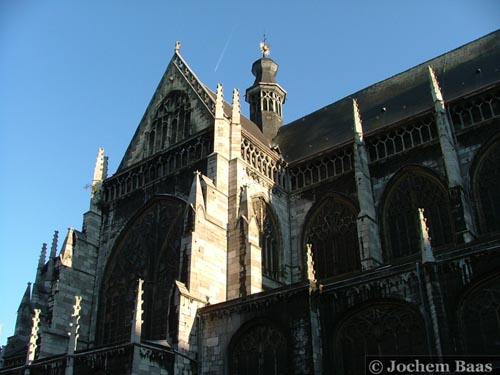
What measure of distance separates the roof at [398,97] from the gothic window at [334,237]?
2.96 m

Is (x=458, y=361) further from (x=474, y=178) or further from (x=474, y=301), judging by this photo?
(x=474, y=178)

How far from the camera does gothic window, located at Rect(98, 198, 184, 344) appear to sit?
23516mm

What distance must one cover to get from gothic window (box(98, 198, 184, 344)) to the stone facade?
0.07 metres

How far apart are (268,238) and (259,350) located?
282 inches

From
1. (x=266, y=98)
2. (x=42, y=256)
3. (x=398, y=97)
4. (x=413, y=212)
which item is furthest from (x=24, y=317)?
(x=398, y=97)

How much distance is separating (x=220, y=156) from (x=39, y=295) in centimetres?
1313

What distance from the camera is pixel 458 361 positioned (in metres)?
14.0

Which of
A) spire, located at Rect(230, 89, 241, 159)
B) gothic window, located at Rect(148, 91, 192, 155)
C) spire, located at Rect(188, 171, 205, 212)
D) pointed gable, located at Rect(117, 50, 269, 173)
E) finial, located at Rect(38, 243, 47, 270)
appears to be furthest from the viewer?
finial, located at Rect(38, 243, 47, 270)

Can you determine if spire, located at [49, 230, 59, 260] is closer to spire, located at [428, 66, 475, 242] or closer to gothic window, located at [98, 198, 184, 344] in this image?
gothic window, located at [98, 198, 184, 344]

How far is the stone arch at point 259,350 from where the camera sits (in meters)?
17.5

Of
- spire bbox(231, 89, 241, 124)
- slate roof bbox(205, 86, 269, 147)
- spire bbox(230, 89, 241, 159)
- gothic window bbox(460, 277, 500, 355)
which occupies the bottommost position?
gothic window bbox(460, 277, 500, 355)

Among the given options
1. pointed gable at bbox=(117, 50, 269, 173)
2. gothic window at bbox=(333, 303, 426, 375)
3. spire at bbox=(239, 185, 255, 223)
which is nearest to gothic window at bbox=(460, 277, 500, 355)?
gothic window at bbox=(333, 303, 426, 375)

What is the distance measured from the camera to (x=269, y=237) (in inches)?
975

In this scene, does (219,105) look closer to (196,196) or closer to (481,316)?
(196,196)
